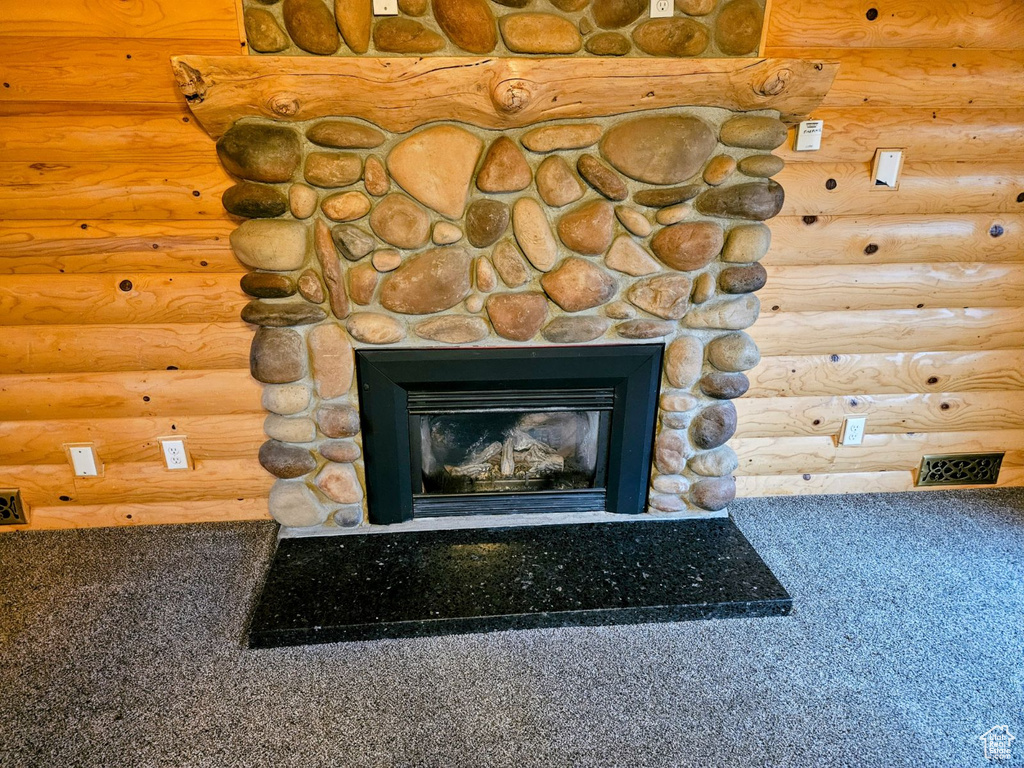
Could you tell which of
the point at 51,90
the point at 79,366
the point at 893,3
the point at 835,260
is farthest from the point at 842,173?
the point at 79,366

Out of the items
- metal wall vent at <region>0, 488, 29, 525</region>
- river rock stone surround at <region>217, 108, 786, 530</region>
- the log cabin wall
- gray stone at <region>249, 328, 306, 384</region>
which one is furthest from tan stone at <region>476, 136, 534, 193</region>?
metal wall vent at <region>0, 488, 29, 525</region>

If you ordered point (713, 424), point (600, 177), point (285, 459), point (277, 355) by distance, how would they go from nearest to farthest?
1. point (600, 177)
2. point (277, 355)
3. point (285, 459)
4. point (713, 424)

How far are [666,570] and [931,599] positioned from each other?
2.81 feet

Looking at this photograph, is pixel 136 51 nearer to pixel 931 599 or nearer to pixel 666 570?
pixel 666 570

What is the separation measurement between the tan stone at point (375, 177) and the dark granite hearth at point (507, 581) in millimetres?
1158

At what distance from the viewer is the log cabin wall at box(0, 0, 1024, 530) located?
1.87 meters

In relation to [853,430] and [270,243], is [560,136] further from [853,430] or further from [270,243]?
[853,430]

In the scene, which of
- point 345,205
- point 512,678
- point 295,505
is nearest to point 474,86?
point 345,205

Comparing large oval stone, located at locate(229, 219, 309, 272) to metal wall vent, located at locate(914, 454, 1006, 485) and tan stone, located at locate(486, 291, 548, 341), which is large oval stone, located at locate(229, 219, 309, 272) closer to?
tan stone, located at locate(486, 291, 548, 341)

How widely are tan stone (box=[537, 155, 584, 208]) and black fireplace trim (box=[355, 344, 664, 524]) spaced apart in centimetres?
48

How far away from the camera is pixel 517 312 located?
1932mm

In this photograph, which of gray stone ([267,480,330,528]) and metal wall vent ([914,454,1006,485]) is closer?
gray stone ([267,480,330,528])

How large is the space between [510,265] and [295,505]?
1.09 m

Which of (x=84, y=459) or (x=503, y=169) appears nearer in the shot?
(x=503, y=169)
